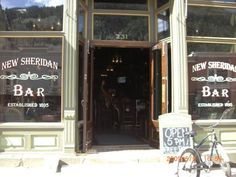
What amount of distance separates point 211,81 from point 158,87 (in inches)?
57.6

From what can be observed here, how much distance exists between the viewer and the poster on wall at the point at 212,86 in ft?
38.9

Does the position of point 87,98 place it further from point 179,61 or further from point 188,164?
point 188,164

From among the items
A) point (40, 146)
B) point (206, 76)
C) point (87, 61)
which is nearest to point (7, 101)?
point (40, 146)

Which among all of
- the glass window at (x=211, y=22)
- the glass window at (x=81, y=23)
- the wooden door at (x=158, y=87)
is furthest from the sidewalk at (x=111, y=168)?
→ the glass window at (x=211, y=22)

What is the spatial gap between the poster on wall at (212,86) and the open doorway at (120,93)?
3487mm

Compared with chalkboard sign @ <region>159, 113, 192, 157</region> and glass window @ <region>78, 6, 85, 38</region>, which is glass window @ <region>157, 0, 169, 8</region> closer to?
glass window @ <region>78, 6, 85, 38</region>

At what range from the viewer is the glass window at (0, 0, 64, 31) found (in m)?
11.5

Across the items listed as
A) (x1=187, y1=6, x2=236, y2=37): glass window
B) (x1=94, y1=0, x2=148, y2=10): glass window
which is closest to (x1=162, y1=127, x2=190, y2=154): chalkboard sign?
(x1=187, y1=6, x2=236, y2=37): glass window

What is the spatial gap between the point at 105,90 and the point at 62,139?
7348 mm

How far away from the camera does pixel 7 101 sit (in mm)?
11398

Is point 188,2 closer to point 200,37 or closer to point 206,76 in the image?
point 200,37

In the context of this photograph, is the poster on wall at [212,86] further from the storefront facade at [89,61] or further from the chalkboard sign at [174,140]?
the chalkboard sign at [174,140]

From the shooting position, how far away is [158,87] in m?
12.6

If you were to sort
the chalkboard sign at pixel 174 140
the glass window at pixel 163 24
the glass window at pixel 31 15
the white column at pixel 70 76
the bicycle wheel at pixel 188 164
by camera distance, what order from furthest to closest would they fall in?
1. the glass window at pixel 163 24
2. the glass window at pixel 31 15
3. the white column at pixel 70 76
4. the chalkboard sign at pixel 174 140
5. the bicycle wheel at pixel 188 164
